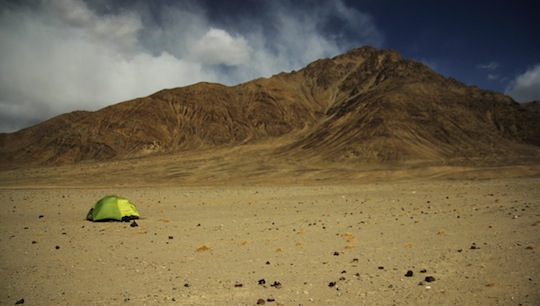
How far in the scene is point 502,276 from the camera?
723 centimetres

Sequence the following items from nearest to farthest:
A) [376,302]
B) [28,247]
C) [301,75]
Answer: [376,302]
[28,247]
[301,75]

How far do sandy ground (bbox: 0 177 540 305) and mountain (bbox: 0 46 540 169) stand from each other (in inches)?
1878

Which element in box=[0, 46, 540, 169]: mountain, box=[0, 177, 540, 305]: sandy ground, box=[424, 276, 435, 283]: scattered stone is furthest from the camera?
box=[0, 46, 540, 169]: mountain

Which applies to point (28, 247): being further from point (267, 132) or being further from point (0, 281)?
point (267, 132)

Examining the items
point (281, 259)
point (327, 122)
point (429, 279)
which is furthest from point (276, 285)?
point (327, 122)

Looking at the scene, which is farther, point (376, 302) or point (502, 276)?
point (502, 276)

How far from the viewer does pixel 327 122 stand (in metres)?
90.2

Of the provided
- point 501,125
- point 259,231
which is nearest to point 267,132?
point 501,125

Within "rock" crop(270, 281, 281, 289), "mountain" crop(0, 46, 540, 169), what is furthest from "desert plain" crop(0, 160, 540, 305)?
"mountain" crop(0, 46, 540, 169)

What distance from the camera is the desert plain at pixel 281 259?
22.1ft

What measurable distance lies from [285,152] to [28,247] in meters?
63.9

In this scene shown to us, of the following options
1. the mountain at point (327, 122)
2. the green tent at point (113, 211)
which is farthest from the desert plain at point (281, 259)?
the mountain at point (327, 122)

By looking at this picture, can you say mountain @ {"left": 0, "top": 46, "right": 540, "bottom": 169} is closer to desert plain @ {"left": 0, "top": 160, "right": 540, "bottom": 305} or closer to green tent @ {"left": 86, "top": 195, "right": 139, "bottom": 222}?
desert plain @ {"left": 0, "top": 160, "right": 540, "bottom": 305}

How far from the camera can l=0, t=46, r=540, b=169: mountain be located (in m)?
66.3
